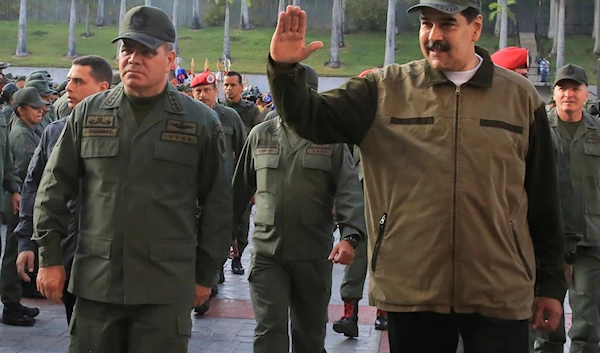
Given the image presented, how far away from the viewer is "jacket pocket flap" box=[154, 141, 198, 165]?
4.23 meters

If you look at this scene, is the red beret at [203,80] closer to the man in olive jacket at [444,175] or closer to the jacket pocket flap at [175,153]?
the jacket pocket flap at [175,153]

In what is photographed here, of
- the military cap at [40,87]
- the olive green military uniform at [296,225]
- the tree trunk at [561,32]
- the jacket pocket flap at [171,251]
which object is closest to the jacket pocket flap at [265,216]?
the olive green military uniform at [296,225]

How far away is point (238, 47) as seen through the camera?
57.0 meters

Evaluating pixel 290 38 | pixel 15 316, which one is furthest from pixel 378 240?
pixel 15 316

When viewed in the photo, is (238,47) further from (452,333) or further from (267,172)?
(452,333)

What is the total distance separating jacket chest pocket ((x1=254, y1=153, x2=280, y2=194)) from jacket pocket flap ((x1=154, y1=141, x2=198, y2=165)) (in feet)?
5.44

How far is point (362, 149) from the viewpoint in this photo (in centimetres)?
365

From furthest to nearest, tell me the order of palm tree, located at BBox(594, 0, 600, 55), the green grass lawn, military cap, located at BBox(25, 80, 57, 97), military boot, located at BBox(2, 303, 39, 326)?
palm tree, located at BBox(594, 0, 600, 55) < the green grass lawn < military cap, located at BBox(25, 80, 57, 97) < military boot, located at BBox(2, 303, 39, 326)

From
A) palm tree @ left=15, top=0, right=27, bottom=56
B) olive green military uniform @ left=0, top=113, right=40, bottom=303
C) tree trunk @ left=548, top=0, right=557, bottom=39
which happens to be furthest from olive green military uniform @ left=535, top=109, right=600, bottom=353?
tree trunk @ left=548, top=0, right=557, bottom=39

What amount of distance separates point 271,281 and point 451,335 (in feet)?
7.54

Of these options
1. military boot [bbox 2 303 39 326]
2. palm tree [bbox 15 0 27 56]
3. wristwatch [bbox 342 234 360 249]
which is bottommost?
military boot [bbox 2 303 39 326]

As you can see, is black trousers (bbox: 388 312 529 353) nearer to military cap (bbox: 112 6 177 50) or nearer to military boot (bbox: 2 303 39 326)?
military cap (bbox: 112 6 177 50)

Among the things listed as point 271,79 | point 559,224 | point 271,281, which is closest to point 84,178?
point 271,79

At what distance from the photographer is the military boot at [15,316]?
761cm
